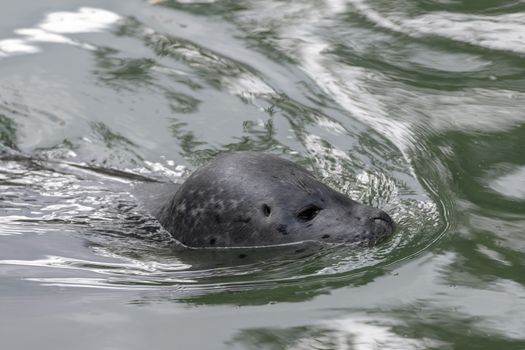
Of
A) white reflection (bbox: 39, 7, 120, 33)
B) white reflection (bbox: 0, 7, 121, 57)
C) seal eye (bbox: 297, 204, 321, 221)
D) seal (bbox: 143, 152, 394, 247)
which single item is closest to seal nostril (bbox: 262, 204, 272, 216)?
seal (bbox: 143, 152, 394, 247)

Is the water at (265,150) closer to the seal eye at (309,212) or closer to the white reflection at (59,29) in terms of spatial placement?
the white reflection at (59,29)

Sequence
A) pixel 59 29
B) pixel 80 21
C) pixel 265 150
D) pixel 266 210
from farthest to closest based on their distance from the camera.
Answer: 1. pixel 80 21
2. pixel 59 29
3. pixel 265 150
4. pixel 266 210

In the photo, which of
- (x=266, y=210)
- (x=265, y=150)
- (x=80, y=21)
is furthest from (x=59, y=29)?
(x=266, y=210)

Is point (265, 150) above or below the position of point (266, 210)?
above

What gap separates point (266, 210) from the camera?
6.65 meters

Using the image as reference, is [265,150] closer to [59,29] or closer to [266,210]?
[266,210]

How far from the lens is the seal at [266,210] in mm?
6609

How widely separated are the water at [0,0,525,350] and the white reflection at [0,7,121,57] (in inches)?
0.9

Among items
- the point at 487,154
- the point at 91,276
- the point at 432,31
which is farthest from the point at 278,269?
the point at 432,31

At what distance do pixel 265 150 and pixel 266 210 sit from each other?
1.76 m

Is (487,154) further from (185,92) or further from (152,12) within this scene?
(152,12)

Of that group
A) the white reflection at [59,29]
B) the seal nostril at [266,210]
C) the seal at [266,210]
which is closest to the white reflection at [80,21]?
the white reflection at [59,29]

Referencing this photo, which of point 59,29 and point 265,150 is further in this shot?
point 59,29

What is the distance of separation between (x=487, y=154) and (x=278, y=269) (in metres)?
2.28
